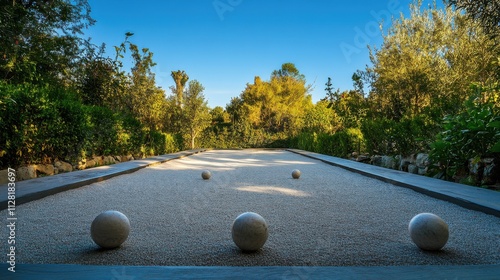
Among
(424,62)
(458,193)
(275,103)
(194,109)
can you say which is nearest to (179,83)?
(194,109)

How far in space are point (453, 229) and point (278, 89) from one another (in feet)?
136

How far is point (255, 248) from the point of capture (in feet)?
8.86

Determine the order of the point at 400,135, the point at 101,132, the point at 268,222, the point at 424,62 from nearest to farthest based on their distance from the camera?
the point at 268,222 < the point at 400,135 < the point at 101,132 < the point at 424,62

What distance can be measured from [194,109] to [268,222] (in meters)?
27.5

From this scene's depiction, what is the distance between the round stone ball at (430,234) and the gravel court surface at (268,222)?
59 millimetres

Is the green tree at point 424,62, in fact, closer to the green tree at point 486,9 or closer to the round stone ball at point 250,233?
the green tree at point 486,9

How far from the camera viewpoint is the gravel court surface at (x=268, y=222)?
2.57 metres

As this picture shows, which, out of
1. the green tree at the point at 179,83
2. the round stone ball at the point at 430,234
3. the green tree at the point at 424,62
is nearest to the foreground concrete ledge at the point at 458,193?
the round stone ball at the point at 430,234

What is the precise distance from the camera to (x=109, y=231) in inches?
108

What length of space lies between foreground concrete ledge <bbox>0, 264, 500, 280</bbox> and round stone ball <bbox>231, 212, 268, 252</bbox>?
432mm

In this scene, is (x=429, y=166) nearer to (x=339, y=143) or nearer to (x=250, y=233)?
(x=250, y=233)

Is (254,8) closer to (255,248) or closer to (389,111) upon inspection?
(389,111)

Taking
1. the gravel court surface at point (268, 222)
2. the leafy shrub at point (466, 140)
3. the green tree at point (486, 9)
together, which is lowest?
the gravel court surface at point (268, 222)

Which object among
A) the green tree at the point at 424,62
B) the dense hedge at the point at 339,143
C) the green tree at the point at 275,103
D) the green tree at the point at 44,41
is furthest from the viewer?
the green tree at the point at 275,103
